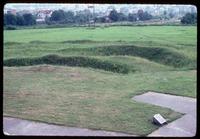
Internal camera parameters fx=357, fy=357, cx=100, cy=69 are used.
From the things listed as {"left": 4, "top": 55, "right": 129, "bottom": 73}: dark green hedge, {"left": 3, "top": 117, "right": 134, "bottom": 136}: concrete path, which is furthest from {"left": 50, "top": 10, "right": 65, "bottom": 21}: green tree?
{"left": 3, "top": 117, "right": 134, "bottom": 136}: concrete path

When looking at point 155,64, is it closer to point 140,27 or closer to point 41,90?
point 41,90

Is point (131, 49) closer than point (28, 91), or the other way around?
point (28, 91)

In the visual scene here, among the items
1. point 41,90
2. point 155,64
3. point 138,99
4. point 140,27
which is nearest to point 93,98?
point 138,99

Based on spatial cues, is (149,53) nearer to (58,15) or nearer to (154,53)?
(154,53)

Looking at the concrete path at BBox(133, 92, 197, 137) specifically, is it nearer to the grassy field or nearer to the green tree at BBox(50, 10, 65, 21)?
the grassy field


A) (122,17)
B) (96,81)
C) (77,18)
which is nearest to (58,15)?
(77,18)

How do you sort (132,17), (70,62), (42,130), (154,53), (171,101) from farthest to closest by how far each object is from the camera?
(132,17), (154,53), (70,62), (171,101), (42,130)
